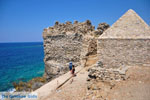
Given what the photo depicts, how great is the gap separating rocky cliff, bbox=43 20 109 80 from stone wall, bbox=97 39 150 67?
3220mm

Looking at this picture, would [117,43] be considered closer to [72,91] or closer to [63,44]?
[72,91]

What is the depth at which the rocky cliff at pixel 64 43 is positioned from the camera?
14258 mm

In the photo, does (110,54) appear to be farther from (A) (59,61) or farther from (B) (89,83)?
(A) (59,61)

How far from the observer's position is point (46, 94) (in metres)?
7.00

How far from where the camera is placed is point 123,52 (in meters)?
10.3

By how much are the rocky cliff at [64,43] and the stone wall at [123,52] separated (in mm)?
3220

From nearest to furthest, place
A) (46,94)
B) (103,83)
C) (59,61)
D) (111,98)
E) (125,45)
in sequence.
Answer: (111,98) < (103,83) < (46,94) < (125,45) < (59,61)

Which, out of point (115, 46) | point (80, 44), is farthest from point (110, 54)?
point (80, 44)

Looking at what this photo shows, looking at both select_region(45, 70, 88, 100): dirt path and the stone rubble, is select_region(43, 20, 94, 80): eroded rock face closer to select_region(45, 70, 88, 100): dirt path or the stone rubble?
select_region(45, 70, 88, 100): dirt path

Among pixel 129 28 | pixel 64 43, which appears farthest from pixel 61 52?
pixel 129 28

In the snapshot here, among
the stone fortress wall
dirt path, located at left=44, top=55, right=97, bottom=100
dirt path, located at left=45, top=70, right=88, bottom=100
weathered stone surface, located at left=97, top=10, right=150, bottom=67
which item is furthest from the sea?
weathered stone surface, located at left=97, top=10, right=150, bottom=67

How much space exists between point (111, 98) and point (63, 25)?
11542 millimetres

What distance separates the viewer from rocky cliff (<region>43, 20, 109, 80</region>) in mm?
14258

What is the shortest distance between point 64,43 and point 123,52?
650 centimetres
